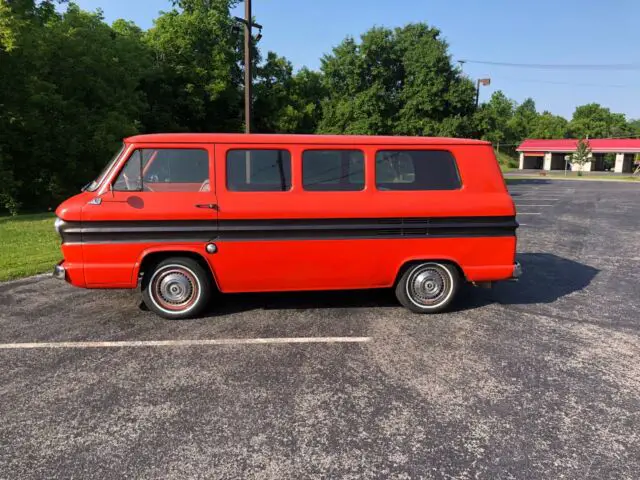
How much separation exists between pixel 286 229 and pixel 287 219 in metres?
0.11

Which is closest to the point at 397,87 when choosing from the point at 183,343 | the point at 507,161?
the point at 183,343

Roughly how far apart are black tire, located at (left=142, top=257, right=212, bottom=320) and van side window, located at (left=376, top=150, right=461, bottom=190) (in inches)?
93.5

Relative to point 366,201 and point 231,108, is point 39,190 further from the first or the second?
point 366,201

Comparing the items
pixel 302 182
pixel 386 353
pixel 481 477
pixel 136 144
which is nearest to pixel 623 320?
pixel 386 353

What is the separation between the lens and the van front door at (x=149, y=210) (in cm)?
472

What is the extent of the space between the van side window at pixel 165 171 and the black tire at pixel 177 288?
81 centimetres

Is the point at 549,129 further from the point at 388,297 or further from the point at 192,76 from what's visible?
the point at 388,297

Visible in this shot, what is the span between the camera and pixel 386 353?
14.1 feet

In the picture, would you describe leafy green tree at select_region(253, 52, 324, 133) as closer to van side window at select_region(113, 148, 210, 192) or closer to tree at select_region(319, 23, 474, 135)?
tree at select_region(319, 23, 474, 135)

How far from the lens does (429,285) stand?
534 centimetres

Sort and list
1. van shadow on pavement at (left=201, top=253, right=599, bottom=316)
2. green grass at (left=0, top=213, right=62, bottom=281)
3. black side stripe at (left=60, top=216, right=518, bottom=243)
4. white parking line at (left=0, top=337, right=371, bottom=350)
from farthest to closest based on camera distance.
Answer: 1. green grass at (left=0, top=213, right=62, bottom=281)
2. van shadow on pavement at (left=201, top=253, right=599, bottom=316)
3. black side stripe at (left=60, top=216, right=518, bottom=243)
4. white parking line at (left=0, top=337, right=371, bottom=350)

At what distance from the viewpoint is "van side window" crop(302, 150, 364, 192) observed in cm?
500

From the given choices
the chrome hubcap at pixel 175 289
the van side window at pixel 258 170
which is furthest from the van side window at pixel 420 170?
the chrome hubcap at pixel 175 289

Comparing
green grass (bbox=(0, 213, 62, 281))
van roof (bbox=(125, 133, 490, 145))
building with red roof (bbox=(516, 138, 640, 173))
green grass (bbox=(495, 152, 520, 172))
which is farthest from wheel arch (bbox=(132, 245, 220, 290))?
green grass (bbox=(495, 152, 520, 172))
